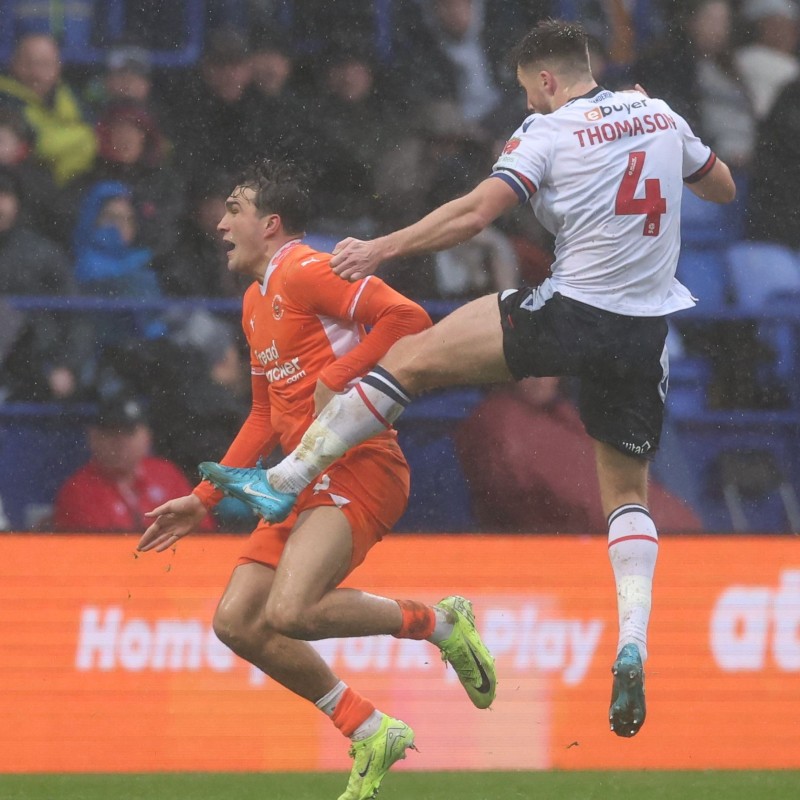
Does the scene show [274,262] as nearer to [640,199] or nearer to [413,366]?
[413,366]

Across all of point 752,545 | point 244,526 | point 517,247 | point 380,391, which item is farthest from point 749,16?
point 380,391

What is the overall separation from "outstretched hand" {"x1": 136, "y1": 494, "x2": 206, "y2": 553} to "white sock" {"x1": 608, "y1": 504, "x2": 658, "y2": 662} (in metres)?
1.34

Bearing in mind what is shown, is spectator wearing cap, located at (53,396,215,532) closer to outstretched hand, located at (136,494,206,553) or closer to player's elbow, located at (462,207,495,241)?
outstretched hand, located at (136,494,206,553)

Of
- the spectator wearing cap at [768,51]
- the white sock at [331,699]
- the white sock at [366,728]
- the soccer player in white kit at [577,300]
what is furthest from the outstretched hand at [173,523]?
the spectator wearing cap at [768,51]

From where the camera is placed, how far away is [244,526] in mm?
6758

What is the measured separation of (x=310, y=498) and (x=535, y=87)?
4.66 feet

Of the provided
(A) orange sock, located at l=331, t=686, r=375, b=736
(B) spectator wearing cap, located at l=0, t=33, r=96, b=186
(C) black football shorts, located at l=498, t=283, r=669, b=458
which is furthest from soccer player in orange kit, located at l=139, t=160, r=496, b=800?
(B) spectator wearing cap, located at l=0, t=33, r=96, b=186

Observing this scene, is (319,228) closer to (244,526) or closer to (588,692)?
(244,526)

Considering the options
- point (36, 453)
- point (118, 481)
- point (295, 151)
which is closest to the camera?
point (118, 481)

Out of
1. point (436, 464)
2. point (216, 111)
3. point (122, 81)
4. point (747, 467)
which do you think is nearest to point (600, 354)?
point (436, 464)

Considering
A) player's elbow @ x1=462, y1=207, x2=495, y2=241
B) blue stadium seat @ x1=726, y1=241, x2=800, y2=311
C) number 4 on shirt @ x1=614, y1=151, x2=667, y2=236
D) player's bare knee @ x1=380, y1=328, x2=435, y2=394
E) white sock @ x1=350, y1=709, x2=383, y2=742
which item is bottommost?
white sock @ x1=350, y1=709, x2=383, y2=742

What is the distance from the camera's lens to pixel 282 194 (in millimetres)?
5129

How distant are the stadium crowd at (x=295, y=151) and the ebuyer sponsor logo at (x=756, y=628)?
1.20 metres

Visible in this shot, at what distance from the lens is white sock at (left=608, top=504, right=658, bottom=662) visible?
15.4ft
